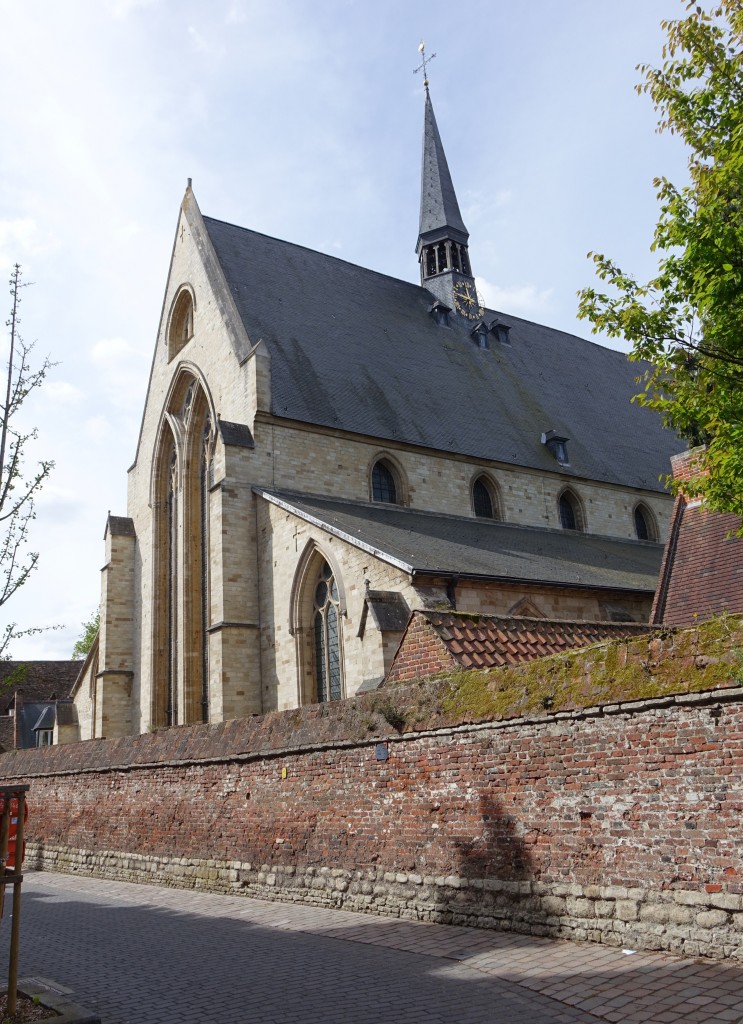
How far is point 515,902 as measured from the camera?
23.1 feet

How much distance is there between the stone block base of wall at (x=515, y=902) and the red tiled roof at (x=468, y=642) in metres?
2.05

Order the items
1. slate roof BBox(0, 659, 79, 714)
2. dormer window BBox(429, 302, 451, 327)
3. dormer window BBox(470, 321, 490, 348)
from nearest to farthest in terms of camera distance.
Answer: dormer window BBox(429, 302, 451, 327) < dormer window BBox(470, 321, 490, 348) < slate roof BBox(0, 659, 79, 714)

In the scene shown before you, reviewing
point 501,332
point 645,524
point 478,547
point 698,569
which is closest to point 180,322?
point 501,332

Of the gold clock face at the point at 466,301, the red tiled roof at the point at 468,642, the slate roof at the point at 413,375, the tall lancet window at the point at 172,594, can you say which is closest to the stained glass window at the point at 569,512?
the slate roof at the point at 413,375

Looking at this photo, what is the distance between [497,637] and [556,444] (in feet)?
55.9

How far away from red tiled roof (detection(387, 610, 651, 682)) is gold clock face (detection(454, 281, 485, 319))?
21.8m

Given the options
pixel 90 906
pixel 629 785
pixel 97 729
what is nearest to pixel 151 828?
pixel 90 906

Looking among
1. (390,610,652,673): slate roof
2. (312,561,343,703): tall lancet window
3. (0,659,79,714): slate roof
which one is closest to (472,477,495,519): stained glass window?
(312,561,343,703): tall lancet window

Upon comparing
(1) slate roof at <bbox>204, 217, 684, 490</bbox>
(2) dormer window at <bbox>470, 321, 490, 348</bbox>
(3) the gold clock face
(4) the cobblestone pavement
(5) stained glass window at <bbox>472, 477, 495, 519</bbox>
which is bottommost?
(4) the cobblestone pavement

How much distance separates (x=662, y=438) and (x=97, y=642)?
19789mm

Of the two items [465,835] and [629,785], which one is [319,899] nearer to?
[465,835]

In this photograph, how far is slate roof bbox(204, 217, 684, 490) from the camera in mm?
22875

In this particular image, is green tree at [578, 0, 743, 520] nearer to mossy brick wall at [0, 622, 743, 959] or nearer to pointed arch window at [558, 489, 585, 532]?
mossy brick wall at [0, 622, 743, 959]

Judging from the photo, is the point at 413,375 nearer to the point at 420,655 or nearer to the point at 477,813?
the point at 420,655
